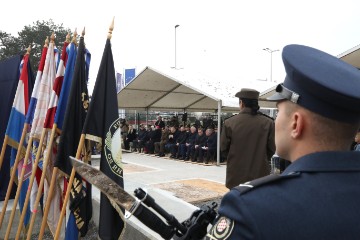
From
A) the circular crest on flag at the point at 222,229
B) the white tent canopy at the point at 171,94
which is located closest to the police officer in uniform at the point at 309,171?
the circular crest on flag at the point at 222,229

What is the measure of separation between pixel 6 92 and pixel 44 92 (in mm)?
1305

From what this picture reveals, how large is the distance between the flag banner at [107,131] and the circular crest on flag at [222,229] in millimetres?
2201

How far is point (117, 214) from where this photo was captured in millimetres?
2969

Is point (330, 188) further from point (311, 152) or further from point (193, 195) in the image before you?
point (193, 195)

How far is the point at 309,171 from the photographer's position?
0.87m

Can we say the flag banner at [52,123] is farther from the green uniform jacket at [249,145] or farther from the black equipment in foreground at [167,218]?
the black equipment in foreground at [167,218]

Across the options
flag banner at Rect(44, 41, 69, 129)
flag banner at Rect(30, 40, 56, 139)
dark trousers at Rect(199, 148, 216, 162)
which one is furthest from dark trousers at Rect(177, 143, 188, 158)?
flag banner at Rect(44, 41, 69, 129)

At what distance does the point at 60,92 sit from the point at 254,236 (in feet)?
10.0

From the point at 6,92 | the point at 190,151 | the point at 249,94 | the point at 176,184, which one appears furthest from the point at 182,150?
the point at 249,94

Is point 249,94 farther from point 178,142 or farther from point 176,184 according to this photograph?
point 178,142

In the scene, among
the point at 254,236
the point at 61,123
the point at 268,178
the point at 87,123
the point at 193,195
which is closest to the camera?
the point at 254,236

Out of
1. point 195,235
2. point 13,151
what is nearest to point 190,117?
point 13,151

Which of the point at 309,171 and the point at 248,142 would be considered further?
the point at 248,142

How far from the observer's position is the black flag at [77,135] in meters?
3.03
